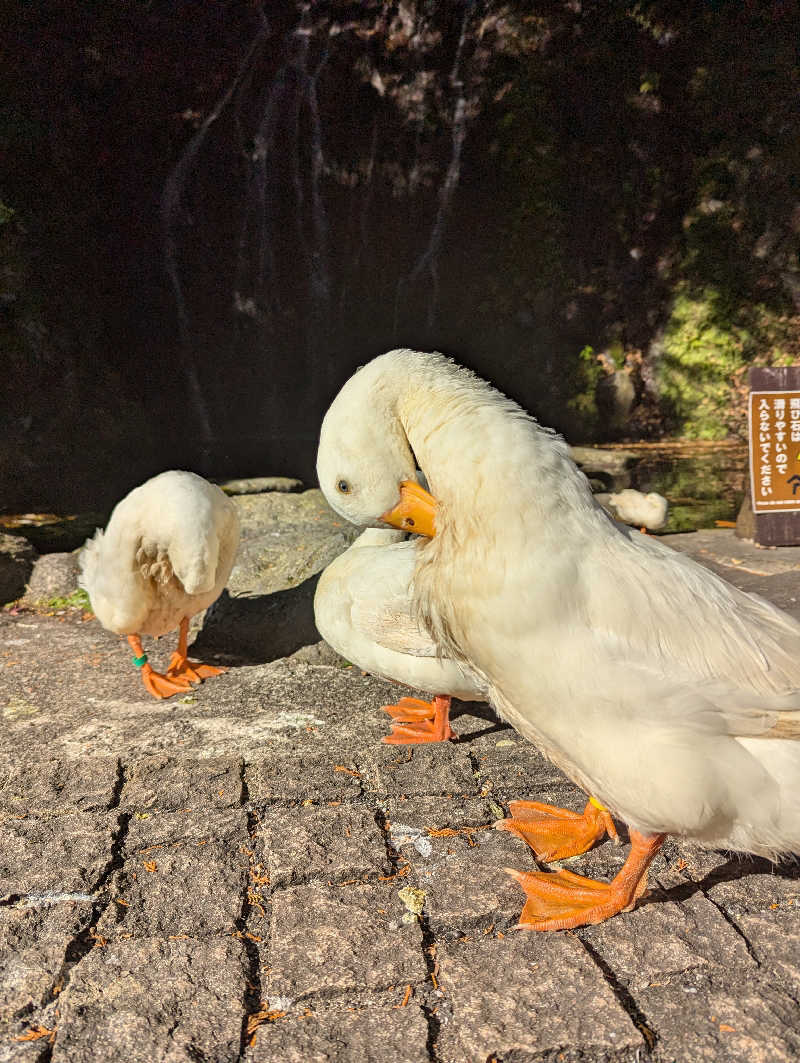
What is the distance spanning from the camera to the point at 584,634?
2.11 m

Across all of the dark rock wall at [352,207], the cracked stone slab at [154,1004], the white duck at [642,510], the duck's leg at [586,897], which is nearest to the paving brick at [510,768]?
the duck's leg at [586,897]

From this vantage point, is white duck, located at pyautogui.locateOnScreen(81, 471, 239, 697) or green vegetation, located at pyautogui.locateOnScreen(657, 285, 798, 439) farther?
green vegetation, located at pyautogui.locateOnScreen(657, 285, 798, 439)

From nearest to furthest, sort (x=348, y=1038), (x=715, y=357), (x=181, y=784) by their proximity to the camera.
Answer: (x=348, y=1038) → (x=181, y=784) → (x=715, y=357)

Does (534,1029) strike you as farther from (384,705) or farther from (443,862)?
(384,705)

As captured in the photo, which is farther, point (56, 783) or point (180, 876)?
point (56, 783)

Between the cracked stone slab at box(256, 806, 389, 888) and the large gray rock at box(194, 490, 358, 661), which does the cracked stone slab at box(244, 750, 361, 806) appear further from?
the large gray rock at box(194, 490, 358, 661)

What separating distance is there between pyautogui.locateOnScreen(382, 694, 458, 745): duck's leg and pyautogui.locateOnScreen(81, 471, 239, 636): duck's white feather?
51.4 inches

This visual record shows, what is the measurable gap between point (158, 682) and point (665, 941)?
2.67 meters

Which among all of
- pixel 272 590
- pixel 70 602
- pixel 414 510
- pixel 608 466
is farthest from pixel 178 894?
pixel 608 466

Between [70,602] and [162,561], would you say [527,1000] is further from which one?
[70,602]

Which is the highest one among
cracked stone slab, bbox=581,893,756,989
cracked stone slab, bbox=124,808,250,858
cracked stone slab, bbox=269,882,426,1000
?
cracked stone slab, bbox=124,808,250,858

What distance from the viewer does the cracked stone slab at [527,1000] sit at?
1879 mm

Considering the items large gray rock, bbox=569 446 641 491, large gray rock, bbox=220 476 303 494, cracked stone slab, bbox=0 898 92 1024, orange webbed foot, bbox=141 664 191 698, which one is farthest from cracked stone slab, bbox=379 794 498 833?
large gray rock, bbox=569 446 641 491

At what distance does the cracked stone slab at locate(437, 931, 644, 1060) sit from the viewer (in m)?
1.88
